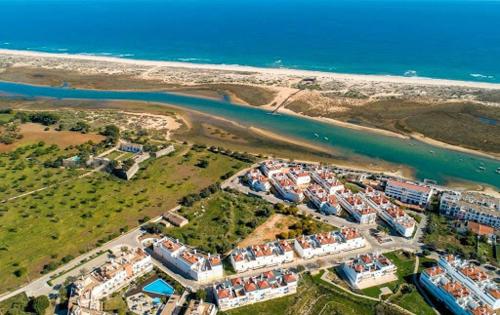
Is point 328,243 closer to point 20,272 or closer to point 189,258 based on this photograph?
point 189,258

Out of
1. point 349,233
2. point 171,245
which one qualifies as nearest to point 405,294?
point 349,233

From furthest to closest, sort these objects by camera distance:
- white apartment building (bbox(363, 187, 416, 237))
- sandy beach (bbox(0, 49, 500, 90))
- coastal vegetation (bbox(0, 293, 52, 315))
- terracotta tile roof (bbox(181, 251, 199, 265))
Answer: sandy beach (bbox(0, 49, 500, 90)), white apartment building (bbox(363, 187, 416, 237)), terracotta tile roof (bbox(181, 251, 199, 265)), coastal vegetation (bbox(0, 293, 52, 315))

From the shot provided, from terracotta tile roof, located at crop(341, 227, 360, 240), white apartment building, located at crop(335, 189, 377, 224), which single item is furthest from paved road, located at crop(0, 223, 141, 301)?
white apartment building, located at crop(335, 189, 377, 224)

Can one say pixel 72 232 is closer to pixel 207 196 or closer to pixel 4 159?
pixel 207 196

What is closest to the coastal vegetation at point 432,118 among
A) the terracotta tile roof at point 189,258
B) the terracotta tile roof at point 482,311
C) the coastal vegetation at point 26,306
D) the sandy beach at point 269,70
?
the sandy beach at point 269,70

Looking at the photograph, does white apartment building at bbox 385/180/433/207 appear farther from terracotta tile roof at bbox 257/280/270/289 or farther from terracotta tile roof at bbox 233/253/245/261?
terracotta tile roof at bbox 257/280/270/289

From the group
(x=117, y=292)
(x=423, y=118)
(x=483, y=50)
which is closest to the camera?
(x=117, y=292)

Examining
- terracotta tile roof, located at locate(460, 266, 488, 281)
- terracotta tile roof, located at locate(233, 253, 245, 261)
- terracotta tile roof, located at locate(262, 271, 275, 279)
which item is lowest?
terracotta tile roof, located at locate(262, 271, 275, 279)

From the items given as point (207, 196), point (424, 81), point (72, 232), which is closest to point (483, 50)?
point (424, 81)
